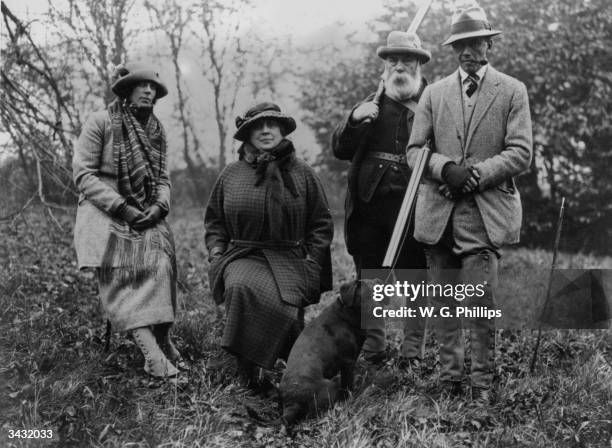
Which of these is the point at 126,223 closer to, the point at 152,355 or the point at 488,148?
the point at 152,355

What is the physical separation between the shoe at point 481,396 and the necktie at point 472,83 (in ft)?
5.63

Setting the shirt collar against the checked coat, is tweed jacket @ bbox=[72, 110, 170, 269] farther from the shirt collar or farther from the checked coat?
the shirt collar

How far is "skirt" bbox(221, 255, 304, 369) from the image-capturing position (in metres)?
4.10

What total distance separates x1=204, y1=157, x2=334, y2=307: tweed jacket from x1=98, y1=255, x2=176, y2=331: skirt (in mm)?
326

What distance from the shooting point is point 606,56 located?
831 centimetres

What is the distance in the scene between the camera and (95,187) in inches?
167

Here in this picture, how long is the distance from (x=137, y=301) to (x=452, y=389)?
2.03 metres

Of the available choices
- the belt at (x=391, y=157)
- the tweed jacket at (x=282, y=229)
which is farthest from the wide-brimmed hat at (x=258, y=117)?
the belt at (x=391, y=157)

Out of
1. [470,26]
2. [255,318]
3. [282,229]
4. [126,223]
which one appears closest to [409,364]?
[255,318]

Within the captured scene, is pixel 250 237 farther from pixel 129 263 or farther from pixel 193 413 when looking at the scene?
pixel 193 413

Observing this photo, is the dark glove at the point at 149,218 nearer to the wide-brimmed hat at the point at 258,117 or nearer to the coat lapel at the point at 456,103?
the wide-brimmed hat at the point at 258,117

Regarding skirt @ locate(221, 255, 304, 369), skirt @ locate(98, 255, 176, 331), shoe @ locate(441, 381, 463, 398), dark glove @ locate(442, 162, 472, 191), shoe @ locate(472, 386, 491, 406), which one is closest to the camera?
dark glove @ locate(442, 162, 472, 191)

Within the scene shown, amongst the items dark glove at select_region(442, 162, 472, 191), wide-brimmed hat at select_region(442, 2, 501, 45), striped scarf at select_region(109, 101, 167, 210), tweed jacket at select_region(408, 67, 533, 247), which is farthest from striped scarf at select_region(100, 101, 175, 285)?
wide-brimmed hat at select_region(442, 2, 501, 45)

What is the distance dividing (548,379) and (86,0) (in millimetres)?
5538
